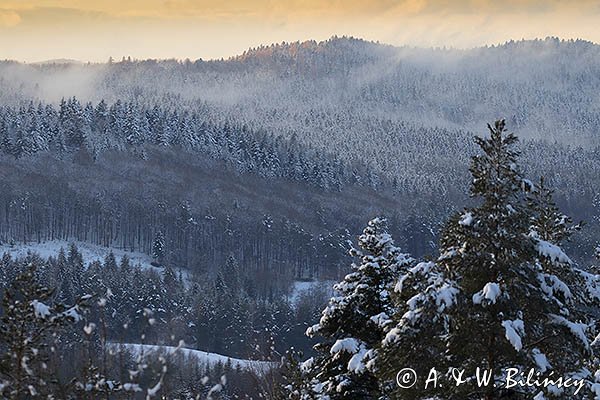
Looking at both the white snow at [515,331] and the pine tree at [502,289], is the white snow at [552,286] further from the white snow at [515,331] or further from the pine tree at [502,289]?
the white snow at [515,331]

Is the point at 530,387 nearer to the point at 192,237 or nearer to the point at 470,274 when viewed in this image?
the point at 470,274

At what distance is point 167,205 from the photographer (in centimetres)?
16612

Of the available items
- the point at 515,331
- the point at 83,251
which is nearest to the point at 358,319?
the point at 515,331

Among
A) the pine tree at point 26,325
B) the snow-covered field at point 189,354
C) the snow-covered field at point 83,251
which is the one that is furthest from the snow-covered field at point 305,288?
the pine tree at point 26,325

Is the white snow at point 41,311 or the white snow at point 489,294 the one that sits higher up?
the white snow at point 489,294

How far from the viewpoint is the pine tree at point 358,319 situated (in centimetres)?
1722

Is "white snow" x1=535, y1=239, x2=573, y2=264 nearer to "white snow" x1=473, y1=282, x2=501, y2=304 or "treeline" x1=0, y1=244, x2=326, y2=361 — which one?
"white snow" x1=473, y1=282, x2=501, y2=304

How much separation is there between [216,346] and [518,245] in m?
91.6

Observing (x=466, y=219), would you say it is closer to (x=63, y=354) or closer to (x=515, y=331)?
(x=515, y=331)

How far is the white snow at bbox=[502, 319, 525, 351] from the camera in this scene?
11648 millimetres

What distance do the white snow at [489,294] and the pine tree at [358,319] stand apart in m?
5.07

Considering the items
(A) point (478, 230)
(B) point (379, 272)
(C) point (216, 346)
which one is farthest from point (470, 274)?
(C) point (216, 346)

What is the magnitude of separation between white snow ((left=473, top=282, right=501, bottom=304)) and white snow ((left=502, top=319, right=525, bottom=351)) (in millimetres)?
399

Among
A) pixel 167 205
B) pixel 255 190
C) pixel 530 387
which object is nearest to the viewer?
pixel 530 387
